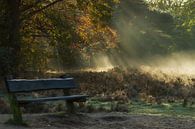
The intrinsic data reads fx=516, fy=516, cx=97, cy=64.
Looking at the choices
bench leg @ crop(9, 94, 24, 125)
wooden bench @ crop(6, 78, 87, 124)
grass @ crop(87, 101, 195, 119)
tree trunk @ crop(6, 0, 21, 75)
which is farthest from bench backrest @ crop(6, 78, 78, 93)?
tree trunk @ crop(6, 0, 21, 75)

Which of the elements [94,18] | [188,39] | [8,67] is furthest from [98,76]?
[188,39]

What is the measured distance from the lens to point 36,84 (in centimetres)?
1184

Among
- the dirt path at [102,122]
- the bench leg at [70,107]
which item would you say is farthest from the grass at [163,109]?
the bench leg at [70,107]

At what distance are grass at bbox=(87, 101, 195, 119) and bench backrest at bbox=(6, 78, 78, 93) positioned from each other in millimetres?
2406

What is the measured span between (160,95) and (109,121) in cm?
929

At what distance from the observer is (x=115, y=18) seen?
49.1 metres

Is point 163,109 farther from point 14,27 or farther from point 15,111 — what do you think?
point 14,27

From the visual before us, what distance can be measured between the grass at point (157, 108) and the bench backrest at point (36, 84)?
2406mm

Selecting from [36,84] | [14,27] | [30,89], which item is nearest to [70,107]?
[36,84]

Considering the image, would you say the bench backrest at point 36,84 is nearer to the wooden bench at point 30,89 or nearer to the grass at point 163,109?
the wooden bench at point 30,89

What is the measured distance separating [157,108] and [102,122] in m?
4.91

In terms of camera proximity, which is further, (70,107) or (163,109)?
(163,109)

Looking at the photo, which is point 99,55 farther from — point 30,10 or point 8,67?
point 8,67

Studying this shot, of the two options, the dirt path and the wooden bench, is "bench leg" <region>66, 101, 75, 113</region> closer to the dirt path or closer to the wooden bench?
the wooden bench
